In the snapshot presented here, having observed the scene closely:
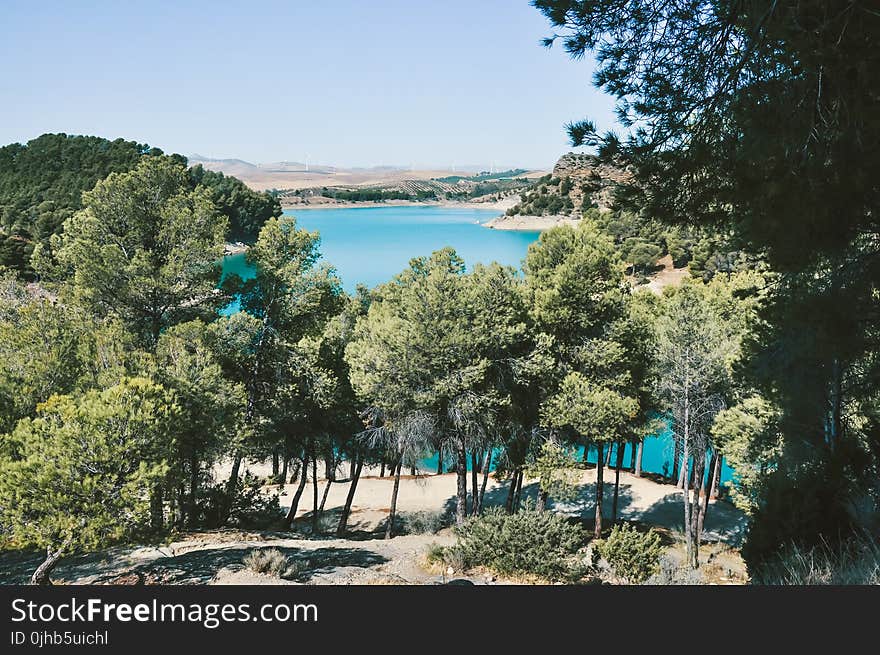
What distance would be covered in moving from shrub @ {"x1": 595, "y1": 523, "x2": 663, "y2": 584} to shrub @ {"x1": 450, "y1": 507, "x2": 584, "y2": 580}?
830 millimetres

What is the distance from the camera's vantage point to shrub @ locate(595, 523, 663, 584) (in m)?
11.8

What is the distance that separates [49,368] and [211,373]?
3047 mm

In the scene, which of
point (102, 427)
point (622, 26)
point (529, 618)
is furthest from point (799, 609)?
point (102, 427)

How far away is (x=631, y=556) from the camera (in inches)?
475

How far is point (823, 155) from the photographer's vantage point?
566 cm

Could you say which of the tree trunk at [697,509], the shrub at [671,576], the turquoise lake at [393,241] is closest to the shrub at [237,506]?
the shrub at [671,576]

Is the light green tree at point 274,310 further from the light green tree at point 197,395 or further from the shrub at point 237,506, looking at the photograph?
Answer: the light green tree at point 197,395

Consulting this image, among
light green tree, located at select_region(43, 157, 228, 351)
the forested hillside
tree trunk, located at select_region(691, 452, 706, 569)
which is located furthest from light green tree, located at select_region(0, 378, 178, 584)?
the forested hillside

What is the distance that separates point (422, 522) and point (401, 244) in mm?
81655

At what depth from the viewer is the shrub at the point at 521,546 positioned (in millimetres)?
11125

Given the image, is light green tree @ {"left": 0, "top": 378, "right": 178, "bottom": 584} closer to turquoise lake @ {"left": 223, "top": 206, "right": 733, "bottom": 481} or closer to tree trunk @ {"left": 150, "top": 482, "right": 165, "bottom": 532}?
tree trunk @ {"left": 150, "top": 482, "right": 165, "bottom": 532}

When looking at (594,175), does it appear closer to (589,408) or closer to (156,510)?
(156,510)

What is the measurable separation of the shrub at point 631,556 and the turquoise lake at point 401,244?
18251 millimetres

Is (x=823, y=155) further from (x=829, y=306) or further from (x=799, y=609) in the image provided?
(x=799, y=609)
